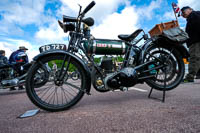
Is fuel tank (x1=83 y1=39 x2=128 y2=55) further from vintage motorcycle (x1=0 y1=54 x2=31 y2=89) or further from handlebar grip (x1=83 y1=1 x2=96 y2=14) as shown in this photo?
vintage motorcycle (x1=0 y1=54 x2=31 y2=89)

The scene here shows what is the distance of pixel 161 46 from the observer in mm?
2148

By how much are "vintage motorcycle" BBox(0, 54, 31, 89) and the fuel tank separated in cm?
345

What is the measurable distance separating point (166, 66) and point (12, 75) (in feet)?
16.4

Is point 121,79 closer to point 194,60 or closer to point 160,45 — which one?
point 160,45

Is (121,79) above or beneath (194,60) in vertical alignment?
beneath

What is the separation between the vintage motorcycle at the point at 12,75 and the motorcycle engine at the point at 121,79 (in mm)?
3675

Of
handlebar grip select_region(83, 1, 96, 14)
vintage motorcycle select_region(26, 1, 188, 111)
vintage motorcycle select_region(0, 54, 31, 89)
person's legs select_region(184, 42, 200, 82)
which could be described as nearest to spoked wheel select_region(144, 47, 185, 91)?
vintage motorcycle select_region(26, 1, 188, 111)

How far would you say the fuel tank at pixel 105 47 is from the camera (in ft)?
6.24

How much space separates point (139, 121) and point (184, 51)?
1.78m

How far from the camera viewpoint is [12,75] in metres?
4.20

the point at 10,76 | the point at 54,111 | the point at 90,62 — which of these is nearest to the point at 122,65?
the point at 90,62

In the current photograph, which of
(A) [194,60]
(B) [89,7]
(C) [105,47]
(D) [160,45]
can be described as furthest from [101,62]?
(A) [194,60]

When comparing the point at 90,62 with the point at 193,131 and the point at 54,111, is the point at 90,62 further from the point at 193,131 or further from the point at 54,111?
the point at 193,131

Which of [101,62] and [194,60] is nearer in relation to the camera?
[101,62]
